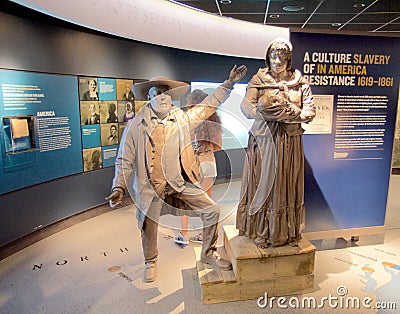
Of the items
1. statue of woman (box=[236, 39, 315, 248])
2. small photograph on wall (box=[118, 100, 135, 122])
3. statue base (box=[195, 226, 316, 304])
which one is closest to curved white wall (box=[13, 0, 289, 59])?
small photograph on wall (box=[118, 100, 135, 122])

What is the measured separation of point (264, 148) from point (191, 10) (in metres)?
3.44

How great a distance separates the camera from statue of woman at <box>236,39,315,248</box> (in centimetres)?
232

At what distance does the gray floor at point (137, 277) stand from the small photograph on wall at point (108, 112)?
1498 mm

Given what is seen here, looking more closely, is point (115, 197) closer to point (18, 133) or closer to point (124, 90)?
point (18, 133)

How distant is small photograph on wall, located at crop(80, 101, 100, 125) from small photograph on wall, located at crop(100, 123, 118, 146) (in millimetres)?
140

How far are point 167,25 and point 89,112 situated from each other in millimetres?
1674

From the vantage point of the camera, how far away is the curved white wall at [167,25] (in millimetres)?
3307

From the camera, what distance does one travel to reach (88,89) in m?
3.98

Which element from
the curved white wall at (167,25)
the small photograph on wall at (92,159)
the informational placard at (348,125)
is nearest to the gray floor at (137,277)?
the informational placard at (348,125)

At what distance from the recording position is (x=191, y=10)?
4.95m

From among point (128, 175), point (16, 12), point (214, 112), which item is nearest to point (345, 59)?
point (214, 112)

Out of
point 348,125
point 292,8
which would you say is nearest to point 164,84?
A: point 348,125

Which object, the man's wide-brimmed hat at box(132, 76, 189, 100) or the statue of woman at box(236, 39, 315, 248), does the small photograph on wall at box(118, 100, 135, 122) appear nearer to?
the man's wide-brimmed hat at box(132, 76, 189, 100)

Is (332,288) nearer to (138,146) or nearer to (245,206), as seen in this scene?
(245,206)
